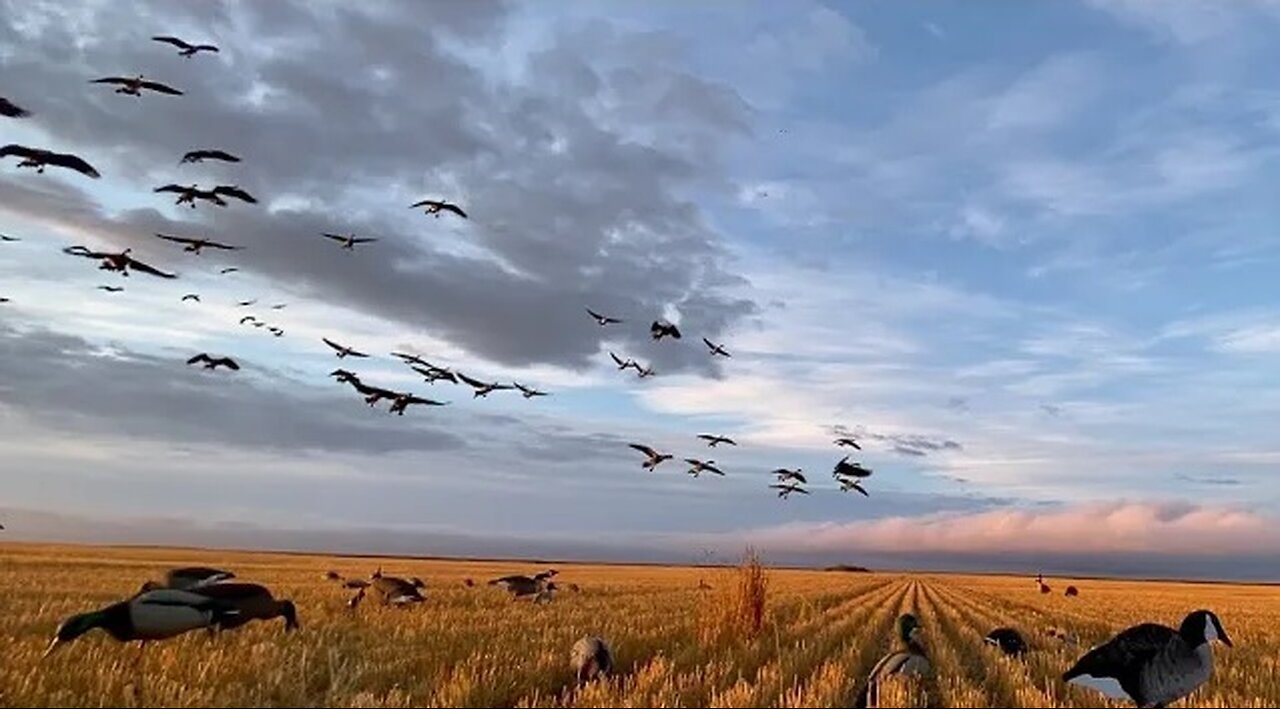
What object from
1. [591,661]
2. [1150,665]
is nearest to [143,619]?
[591,661]

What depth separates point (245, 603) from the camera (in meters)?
12.8

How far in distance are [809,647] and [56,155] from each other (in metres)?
10.6

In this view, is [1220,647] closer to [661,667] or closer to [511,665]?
[661,667]

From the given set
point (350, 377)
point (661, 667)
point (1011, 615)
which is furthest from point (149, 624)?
point (1011, 615)

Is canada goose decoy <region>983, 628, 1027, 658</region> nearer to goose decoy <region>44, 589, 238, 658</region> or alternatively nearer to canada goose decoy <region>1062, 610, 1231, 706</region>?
canada goose decoy <region>1062, 610, 1231, 706</region>

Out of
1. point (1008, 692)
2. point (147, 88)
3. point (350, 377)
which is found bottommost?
point (1008, 692)

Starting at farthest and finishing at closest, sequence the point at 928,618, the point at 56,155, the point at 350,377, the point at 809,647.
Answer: the point at 928,618, the point at 350,377, the point at 809,647, the point at 56,155

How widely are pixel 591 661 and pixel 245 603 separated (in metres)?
4.67

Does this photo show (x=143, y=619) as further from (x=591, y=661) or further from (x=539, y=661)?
(x=591, y=661)

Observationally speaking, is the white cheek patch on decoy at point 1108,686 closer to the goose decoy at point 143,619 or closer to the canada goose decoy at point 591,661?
the canada goose decoy at point 591,661

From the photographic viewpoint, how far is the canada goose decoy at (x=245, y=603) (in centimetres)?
1226

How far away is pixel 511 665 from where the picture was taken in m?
10.8

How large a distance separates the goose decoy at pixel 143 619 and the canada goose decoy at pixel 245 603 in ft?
6.03

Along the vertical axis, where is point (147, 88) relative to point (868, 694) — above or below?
above
